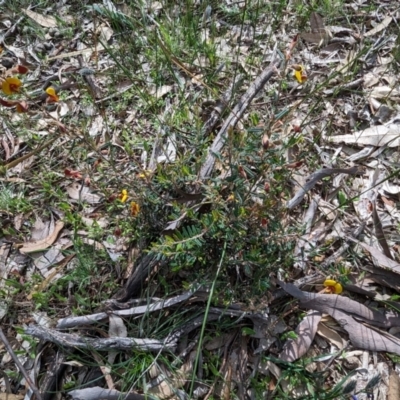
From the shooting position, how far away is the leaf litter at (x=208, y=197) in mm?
1783

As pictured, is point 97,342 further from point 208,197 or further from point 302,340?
point 302,340

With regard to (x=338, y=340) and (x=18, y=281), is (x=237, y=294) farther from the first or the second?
(x=18, y=281)

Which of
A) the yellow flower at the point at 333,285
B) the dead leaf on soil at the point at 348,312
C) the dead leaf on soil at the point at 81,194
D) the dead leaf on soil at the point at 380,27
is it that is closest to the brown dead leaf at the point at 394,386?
the dead leaf on soil at the point at 348,312

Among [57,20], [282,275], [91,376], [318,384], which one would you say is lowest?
[91,376]

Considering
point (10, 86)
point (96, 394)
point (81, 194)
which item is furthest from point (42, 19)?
point (96, 394)

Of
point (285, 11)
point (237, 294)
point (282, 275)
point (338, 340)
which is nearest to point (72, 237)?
point (237, 294)

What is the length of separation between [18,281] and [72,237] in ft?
1.04

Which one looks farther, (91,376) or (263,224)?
(91,376)

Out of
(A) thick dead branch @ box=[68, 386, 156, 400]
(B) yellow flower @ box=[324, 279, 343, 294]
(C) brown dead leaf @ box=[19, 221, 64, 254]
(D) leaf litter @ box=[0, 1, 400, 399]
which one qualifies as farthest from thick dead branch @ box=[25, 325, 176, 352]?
(B) yellow flower @ box=[324, 279, 343, 294]

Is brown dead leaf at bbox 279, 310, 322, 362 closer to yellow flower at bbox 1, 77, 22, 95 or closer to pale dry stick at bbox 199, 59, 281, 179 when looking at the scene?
pale dry stick at bbox 199, 59, 281, 179

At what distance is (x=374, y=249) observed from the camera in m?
1.95

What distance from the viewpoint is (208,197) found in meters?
1.72

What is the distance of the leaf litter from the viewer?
1783mm

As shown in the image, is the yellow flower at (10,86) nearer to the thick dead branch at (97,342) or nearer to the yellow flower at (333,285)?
the thick dead branch at (97,342)
